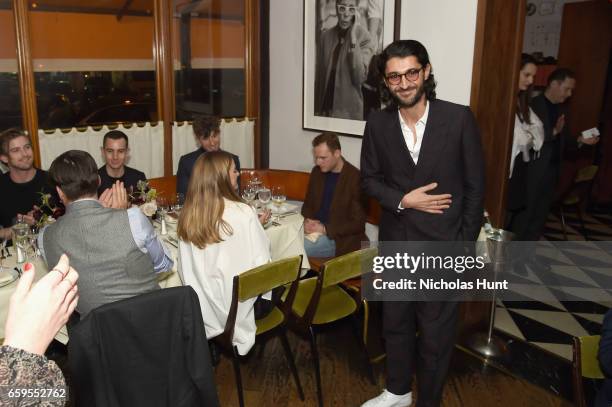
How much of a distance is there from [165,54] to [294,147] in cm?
146

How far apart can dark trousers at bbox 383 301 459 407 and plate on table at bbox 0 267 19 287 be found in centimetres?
169

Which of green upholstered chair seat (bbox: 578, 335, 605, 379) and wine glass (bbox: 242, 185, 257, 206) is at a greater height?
wine glass (bbox: 242, 185, 257, 206)

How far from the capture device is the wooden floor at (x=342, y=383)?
2730 mm

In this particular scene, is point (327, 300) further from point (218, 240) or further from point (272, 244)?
point (218, 240)

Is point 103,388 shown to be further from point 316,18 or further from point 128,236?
point 316,18

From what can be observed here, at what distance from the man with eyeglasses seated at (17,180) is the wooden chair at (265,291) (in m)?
1.61

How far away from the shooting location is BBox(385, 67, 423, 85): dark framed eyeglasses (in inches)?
83.5

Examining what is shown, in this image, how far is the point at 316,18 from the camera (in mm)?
4457

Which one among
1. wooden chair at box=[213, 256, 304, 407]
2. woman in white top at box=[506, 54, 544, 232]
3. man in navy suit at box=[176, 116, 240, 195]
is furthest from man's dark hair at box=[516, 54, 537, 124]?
wooden chair at box=[213, 256, 304, 407]

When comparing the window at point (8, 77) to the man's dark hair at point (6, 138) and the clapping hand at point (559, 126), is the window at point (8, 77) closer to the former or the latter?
the man's dark hair at point (6, 138)

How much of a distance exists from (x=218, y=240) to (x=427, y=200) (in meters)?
0.98

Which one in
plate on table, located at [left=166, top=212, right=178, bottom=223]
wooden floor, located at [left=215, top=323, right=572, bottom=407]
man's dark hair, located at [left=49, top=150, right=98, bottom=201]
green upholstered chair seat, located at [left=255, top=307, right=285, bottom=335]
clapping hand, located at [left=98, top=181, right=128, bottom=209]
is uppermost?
man's dark hair, located at [left=49, top=150, right=98, bottom=201]

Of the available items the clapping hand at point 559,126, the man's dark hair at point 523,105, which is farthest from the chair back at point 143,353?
the clapping hand at point 559,126

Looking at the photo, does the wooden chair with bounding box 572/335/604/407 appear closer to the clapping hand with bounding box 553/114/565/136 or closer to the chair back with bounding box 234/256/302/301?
the chair back with bounding box 234/256/302/301
